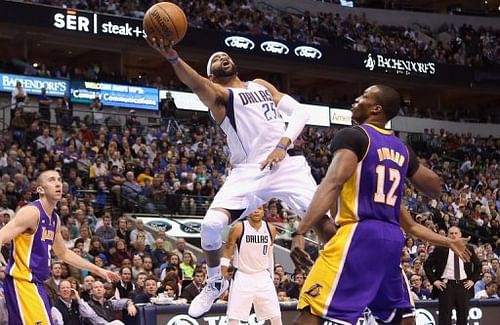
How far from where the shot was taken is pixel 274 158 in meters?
6.95

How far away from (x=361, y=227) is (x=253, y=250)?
213 inches

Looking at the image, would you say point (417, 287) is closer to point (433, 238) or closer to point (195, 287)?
point (195, 287)

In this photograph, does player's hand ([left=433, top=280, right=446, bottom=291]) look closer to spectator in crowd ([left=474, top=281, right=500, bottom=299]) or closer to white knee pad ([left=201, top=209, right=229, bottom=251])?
spectator in crowd ([left=474, top=281, right=500, bottom=299])

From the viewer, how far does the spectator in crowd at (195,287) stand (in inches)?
480

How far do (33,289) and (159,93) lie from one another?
20.7m

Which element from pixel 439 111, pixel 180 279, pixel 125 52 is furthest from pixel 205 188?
pixel 439 111

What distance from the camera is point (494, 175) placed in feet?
96.7

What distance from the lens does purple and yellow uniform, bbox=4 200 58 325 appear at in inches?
271

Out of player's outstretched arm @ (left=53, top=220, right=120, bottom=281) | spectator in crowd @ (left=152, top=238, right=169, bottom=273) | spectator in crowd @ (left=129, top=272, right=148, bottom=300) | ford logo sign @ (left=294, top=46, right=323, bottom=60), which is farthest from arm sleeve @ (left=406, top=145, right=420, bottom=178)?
ford logo sign @ (left=294, top=46, right=323, bottom=60)

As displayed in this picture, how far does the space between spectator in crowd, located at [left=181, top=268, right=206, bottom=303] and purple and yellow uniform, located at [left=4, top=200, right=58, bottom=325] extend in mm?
5164

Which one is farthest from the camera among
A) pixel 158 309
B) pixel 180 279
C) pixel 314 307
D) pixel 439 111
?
pixel 439 111

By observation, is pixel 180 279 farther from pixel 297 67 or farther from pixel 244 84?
pixel 297 67

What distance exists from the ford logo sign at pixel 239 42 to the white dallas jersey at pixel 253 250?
19.1 meters

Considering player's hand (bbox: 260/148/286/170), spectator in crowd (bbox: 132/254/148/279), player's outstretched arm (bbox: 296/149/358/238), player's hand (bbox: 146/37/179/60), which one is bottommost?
spectator in crowd (bbox: 132/254/148/279)
